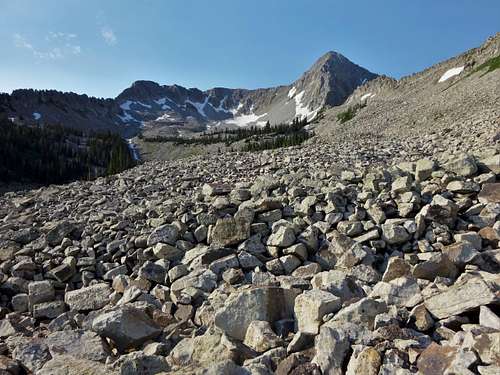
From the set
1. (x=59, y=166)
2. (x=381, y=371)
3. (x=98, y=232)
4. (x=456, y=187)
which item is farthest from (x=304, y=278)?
(x=59, y=166)

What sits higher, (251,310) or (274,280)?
(251,310)

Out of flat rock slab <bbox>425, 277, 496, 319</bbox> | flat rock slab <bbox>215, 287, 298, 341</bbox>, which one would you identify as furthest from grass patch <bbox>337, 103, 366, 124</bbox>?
flat rock slab <bbox>425, 277, 496, 319</bbox>

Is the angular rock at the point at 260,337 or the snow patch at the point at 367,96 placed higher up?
the snow patch at the point at 367,96

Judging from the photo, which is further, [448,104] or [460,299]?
[448,104]

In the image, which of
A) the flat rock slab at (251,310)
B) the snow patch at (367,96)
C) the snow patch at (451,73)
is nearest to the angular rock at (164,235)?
the flat rock slab at (251,310)

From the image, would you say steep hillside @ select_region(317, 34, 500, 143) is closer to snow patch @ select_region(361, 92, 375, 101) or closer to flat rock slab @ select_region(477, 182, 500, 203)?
flat rock slab @ select_region(477, 182, 500, 203)

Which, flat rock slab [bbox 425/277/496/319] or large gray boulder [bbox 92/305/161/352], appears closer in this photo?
flat rock slab [bbox 425/277/496/319]

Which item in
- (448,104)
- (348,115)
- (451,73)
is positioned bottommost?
(448,104)

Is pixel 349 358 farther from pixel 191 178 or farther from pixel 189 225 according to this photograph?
pixel 191 178

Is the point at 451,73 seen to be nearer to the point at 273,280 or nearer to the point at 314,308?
the point at 273,280

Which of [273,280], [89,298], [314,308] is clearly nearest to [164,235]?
[89,298]

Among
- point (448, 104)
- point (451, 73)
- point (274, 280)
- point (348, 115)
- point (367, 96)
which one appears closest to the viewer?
point (274, 280)

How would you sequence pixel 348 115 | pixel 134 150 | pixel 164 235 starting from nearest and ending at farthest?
pixel 164 235, pixel 348 115, pixel 134 150

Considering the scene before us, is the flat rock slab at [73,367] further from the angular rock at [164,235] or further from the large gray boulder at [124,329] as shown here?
the angular rock at [164,235]
